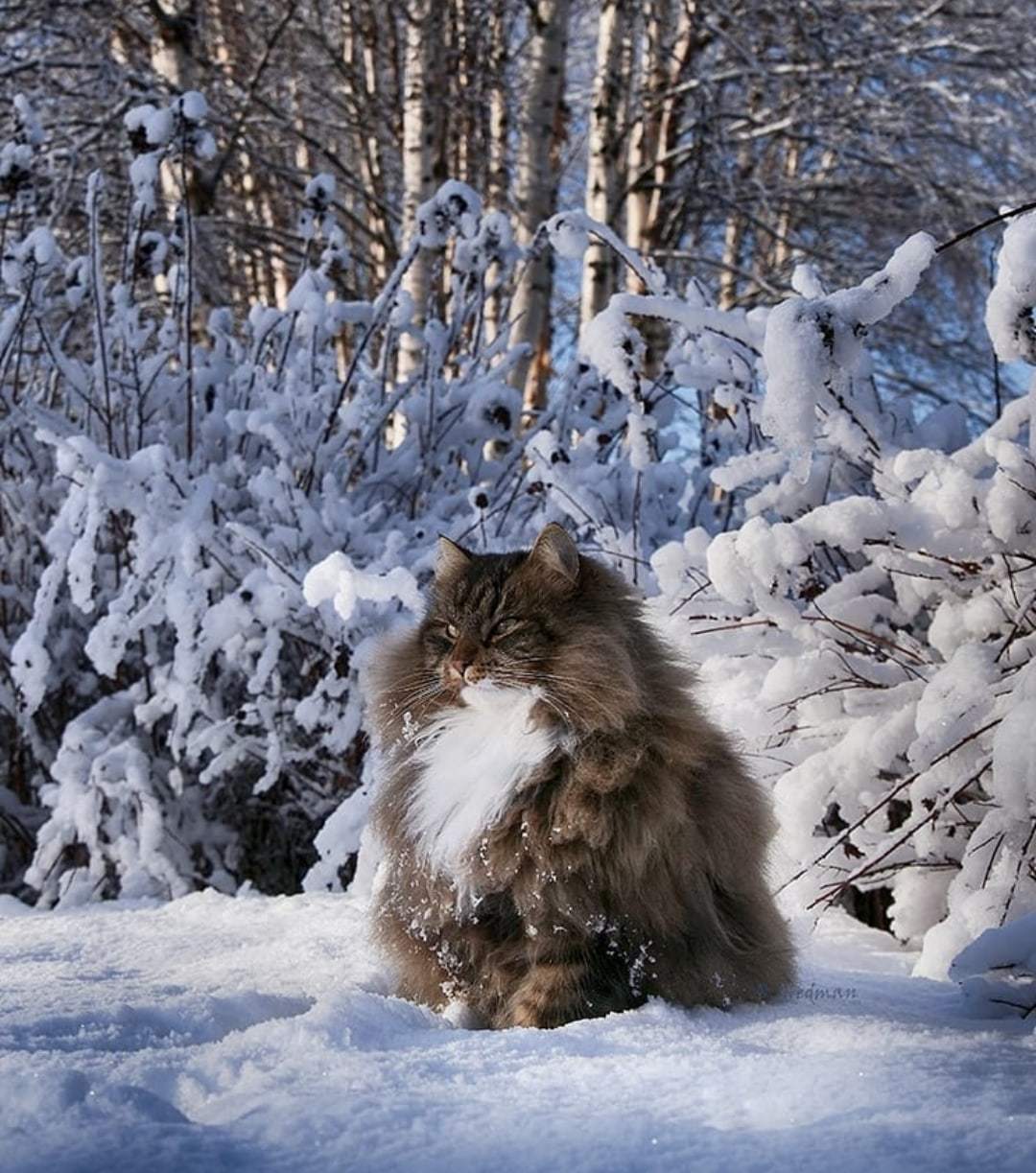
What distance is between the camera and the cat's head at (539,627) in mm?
2414

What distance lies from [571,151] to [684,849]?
47.7 ft

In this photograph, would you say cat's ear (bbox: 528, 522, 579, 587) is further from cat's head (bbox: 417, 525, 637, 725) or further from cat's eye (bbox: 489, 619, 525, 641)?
cat's eye (bbox: 489, 619, 525, 641)

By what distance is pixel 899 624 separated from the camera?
372 cm

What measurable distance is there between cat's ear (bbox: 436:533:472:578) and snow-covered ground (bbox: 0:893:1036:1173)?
0.91 meters

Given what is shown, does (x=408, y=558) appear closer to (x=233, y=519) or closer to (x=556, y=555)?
(x=233, y=519)

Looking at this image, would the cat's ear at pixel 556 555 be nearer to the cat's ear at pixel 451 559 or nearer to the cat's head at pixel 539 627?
the cat's head at pixel 539 627

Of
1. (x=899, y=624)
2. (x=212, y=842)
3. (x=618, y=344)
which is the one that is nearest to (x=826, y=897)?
(x=899, y=624)

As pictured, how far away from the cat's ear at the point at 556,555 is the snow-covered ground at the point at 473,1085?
34.6 inches

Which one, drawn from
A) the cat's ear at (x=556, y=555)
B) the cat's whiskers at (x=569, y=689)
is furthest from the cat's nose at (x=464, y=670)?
the cat's ear at (x=556, y=555)

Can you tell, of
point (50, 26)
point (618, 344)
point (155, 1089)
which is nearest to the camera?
point (155, 1089)

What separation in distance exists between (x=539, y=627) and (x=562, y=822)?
1.33 ft

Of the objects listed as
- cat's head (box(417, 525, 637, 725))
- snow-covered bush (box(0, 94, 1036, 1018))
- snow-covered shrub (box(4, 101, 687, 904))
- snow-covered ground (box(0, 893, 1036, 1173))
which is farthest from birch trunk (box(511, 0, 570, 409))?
snow-covered ground (box(0, 893, 1036, 1173))

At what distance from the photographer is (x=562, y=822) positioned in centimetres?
232

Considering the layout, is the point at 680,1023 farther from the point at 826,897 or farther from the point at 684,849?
the point at 826,897
